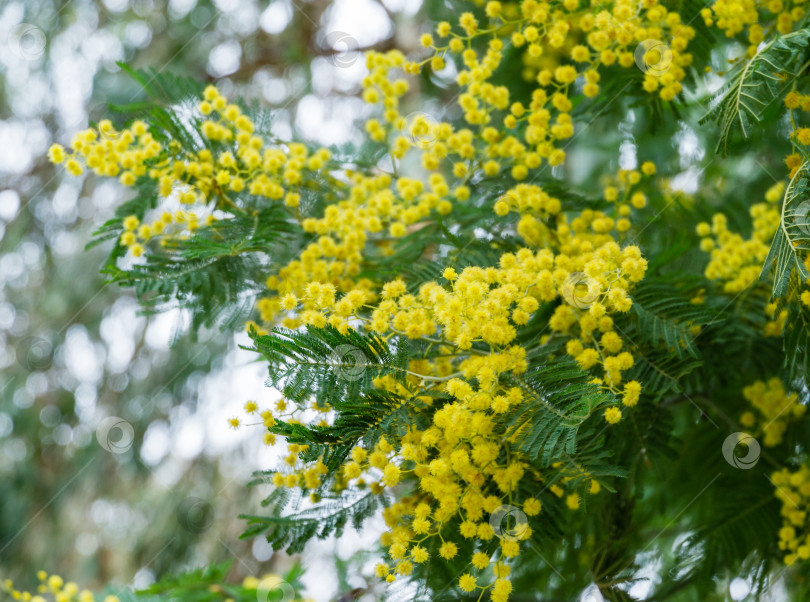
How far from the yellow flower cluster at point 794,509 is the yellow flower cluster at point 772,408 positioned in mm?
109

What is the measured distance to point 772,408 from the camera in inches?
72.7

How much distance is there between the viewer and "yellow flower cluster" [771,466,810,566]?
174 cm

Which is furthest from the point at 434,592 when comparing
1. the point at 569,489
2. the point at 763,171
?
the point at 763,171

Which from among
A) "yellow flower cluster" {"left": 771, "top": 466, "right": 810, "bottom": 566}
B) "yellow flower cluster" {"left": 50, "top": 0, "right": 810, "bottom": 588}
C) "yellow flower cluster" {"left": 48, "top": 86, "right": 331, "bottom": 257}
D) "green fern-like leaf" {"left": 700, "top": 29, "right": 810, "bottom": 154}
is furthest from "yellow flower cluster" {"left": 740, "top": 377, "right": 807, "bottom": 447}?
"yellow flower cluster" {"left": 48, "top": 86, "right": 331, "bottom": 257}

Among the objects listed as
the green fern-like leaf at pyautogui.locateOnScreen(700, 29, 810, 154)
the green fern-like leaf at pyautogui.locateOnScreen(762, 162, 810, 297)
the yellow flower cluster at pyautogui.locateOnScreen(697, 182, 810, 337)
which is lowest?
the yellow flower cluster at pyautogui.locateOnScreen(697, 182, 810, 337)

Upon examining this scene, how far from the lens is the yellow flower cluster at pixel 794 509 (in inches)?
68.6

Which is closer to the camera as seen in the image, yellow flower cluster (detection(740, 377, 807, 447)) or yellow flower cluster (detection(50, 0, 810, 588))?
yellow flower cluster (detection(50, 0, 810, 588))

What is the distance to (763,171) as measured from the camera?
8.69ft

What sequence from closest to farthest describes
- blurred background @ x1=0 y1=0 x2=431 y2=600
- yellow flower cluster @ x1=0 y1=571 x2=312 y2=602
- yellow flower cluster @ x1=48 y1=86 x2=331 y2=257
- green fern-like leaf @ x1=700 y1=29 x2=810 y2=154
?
1. green fern-like leaf @ x1=700 y1=29 x2=810 y2=154
2. yellow flower cluster @ x1=48 y1=86 x2=331 y2=257
3. yellow flower cluster @ x1=0 y1=571 x2=312 y2=602
4. blurred background @ x1=0 y1=0 x2=431 y2=600

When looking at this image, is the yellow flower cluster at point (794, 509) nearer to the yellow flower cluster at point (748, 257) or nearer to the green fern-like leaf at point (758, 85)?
the yellow flower cluster at point (748, 257)

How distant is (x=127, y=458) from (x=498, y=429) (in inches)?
131

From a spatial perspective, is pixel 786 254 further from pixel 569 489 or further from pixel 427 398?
pixel 427 398

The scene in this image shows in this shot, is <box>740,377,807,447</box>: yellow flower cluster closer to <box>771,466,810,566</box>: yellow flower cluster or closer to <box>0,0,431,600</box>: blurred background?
<box>771,466,810,566</box>: yellow flower cluster

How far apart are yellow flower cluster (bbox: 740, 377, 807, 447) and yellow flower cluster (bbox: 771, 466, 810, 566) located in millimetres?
109
